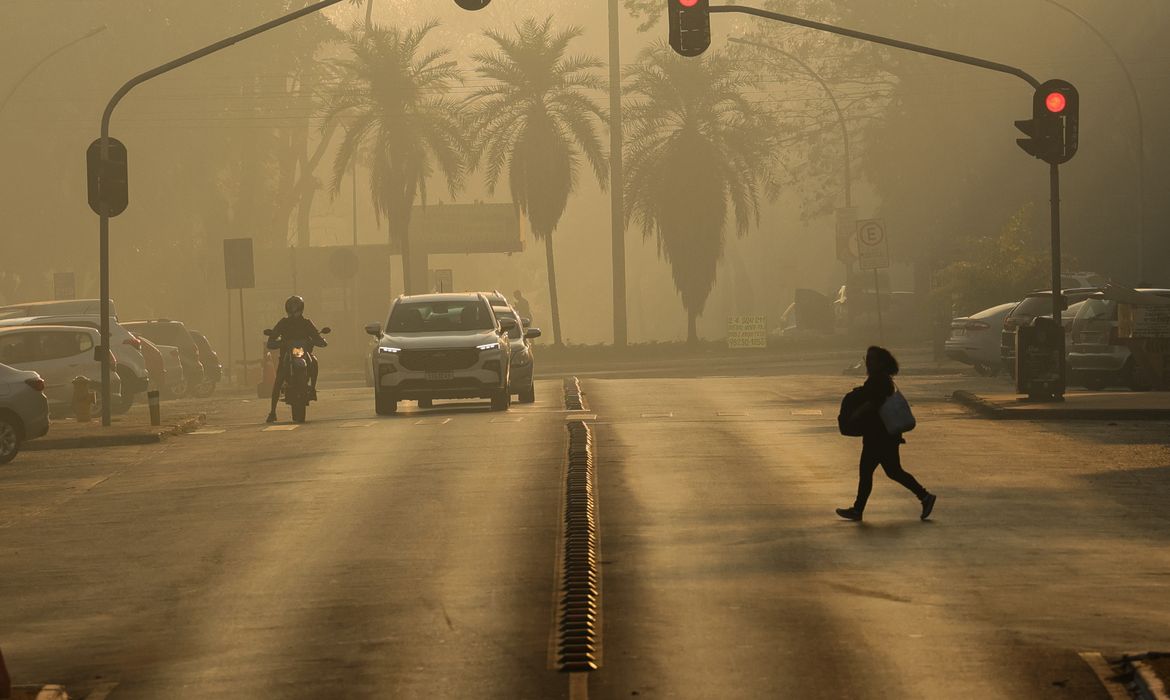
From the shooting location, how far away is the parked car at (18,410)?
22.6 metres

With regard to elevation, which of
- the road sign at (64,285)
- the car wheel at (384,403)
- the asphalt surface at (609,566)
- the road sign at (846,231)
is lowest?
the asphalt surface at (609,566)

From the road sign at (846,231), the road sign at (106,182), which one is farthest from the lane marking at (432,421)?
the road sign at (846,231)

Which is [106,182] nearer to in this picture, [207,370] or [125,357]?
[125,357]

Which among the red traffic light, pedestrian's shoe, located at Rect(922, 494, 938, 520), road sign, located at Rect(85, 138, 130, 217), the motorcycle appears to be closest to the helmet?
the motorcycle

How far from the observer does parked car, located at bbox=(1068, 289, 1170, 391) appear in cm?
2869

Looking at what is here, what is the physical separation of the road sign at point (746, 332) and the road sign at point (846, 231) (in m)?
5.50

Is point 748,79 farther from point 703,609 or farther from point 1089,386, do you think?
point 703,609

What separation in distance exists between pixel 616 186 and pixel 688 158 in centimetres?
367

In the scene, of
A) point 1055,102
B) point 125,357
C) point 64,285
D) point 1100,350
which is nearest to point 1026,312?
point 1100,350

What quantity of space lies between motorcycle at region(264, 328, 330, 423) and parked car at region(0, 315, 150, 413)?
7003mm

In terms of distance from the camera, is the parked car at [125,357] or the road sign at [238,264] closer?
the parked car at [125,357]

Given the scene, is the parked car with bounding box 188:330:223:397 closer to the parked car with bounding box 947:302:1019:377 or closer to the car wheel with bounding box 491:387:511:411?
the parked car with bounding box 947:302:1019:377

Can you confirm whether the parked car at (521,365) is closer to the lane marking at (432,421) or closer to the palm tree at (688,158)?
the lane marking at (432,421)

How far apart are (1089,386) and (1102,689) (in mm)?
21748
